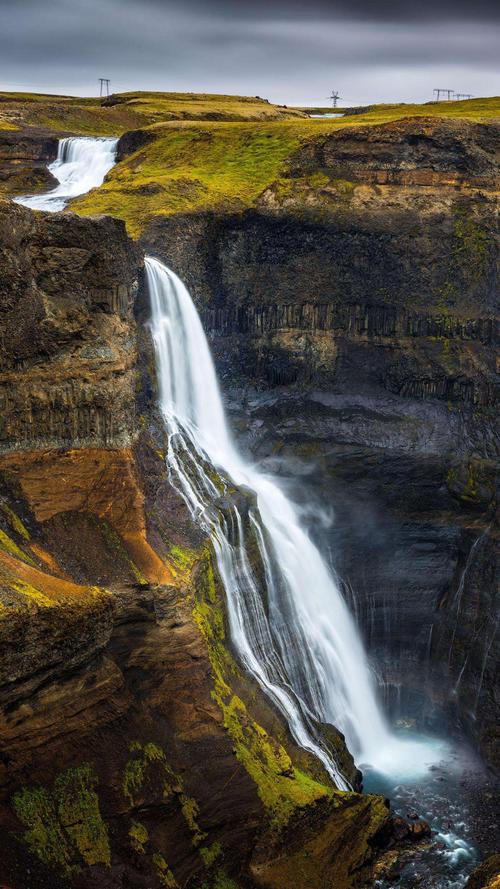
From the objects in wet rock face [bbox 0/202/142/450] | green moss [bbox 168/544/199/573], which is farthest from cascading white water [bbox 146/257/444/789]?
wet rock face [bbox 0/202/142/450]

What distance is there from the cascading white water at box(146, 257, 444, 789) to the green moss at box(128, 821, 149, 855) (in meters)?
6.62

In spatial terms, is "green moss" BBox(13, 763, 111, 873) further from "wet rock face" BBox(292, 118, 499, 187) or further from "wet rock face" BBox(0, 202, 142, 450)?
"wet rock face" BBox(292, 118, 499, 187)

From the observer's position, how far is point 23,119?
60.8 m

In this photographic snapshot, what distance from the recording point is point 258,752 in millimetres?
24688

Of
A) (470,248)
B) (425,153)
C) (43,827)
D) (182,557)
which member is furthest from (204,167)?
(43,827)

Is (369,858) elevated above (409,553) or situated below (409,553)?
below

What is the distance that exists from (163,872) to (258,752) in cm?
399

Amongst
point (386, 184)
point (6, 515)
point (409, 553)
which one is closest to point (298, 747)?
→ point (6, 515)

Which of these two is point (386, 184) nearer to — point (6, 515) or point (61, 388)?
point (61, 388)

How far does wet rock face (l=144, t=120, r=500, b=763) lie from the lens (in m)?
38.7

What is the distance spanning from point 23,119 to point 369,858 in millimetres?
49694

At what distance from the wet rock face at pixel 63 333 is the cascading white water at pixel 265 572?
545 centimetres

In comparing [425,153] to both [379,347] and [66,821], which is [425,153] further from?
[66,821]

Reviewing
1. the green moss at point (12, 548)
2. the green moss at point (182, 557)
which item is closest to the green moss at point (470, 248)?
the green moss at point (182, 557)
